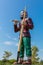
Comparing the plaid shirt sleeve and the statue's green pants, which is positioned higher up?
the plaid shirt sleeve

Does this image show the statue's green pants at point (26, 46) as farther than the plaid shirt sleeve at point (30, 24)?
No

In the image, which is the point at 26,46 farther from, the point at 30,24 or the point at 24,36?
the point at 30,24

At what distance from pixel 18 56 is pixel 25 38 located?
1.54ft

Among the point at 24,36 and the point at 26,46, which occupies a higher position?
the point at 24,36

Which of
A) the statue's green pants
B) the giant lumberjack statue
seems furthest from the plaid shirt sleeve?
the statue's green pants

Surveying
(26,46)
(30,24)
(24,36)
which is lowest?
(26,46)

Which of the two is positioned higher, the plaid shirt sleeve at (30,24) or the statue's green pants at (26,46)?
the plaid shirt sleeve at (30,24)

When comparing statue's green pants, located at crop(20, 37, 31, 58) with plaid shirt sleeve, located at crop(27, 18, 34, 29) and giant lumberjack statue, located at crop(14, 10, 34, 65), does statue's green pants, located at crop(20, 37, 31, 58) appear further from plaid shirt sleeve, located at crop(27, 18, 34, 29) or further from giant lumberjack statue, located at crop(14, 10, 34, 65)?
plaid shirt sleeve, located at crop(27, 18, 34, 29)

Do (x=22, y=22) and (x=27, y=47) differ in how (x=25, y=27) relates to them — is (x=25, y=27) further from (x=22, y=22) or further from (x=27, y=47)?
(x=27, y=47)

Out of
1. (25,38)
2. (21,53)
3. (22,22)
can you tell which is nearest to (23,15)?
(22,22)

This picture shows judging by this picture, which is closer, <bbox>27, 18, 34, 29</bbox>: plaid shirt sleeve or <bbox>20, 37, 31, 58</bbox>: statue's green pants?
<bbox>20, 37, 31, 58</bbox>: statue's green pants

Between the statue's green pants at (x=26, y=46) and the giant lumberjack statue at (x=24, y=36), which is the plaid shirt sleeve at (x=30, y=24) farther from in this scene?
the statue's green pants at (x=26, y=46)

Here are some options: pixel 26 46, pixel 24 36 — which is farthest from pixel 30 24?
pixel 26 46

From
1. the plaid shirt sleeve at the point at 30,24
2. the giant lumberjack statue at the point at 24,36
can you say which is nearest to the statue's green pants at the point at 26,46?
the giant lumberjack statue at the point at 24,36
